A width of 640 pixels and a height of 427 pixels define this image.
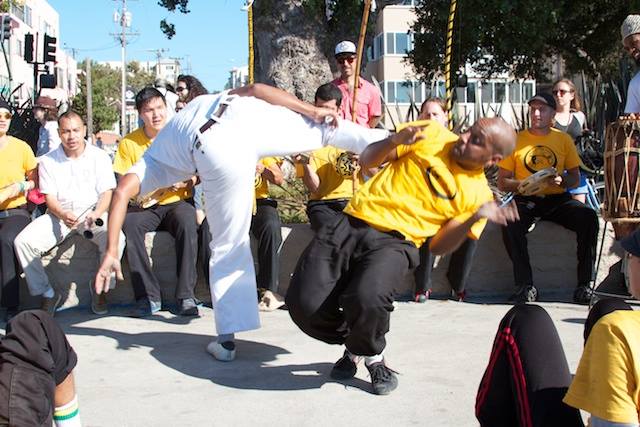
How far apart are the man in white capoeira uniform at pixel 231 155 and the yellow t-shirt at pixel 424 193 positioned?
536 millimetres

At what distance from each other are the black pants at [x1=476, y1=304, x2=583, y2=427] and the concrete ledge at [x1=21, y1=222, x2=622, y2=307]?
3.98 meters

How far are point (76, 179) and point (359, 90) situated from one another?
2.74m

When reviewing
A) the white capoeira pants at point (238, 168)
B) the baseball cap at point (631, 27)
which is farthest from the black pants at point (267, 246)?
the baseball cap at point (631, 27)

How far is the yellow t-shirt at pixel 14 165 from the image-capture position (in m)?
6.48

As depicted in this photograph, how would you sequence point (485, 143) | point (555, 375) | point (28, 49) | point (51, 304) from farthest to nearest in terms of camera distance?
point (28, 49)
point (51, 304)
point (485, 143)
point (555, 375)

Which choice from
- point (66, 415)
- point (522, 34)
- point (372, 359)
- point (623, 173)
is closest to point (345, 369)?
point (372, 359)

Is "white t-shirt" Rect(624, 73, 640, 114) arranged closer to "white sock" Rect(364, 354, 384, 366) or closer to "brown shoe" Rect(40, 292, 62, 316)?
"white sock" Rect(364, 354, 384, 366)

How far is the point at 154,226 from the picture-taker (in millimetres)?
6629

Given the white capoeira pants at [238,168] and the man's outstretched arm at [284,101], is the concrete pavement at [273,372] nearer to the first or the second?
the white capoeira pants at [238,168]

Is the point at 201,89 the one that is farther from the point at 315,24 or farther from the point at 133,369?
the point at 315,24

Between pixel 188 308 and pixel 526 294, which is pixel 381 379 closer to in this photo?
pixel 188 308

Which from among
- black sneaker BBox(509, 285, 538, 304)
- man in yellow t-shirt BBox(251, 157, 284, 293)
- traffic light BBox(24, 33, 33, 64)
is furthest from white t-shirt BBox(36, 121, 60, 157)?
traffic light BBox(24, 33, 33, 64)

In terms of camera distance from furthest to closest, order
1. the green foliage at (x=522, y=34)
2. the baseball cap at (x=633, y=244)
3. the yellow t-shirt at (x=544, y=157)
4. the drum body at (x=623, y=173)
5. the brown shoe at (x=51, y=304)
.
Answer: the green foliage at (x=522, y=34) → the yellow t-shirt at (x=544, y=157) → the brown shoe at (x=51, y=304) → the drum body at (x=623, y=173) → the baseball cap at (x=633, y=244)

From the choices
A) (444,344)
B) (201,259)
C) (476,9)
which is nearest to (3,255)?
(201,259)
